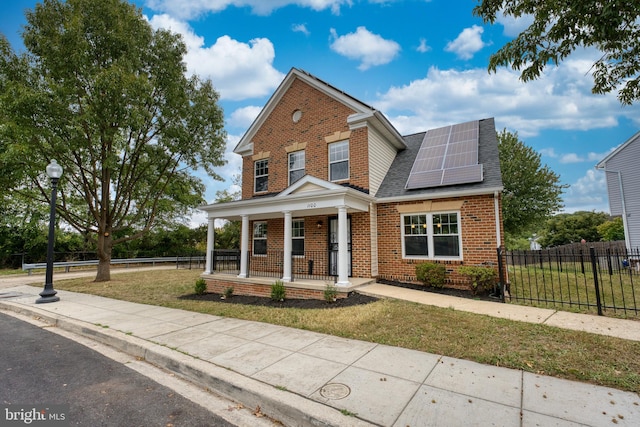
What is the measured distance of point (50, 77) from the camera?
11.5m

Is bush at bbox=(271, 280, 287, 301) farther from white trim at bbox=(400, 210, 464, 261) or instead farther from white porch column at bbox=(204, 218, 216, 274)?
white trim at bbox=(400, 210, 464, 261)

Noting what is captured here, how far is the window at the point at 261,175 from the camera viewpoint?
44.7 ft

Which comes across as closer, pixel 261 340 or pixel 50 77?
pixel 261 340

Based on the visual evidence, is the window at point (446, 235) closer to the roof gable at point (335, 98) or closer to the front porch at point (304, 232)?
the front porch at point (304, 232)

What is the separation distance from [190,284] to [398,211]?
9388 mm

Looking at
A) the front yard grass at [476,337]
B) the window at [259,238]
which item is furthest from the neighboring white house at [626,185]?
the window at [259,238]

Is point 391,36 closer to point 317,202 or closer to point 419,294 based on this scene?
point 317,202

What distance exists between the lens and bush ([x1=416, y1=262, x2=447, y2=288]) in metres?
9.06

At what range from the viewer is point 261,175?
13820 mm

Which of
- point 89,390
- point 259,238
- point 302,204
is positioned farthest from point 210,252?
point 89,390

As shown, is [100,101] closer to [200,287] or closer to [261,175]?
[261,175]

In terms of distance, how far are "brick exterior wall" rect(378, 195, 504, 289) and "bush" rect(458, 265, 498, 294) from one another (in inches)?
23.4

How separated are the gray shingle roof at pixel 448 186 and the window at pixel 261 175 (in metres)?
5.37

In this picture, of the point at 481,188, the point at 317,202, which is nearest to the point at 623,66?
the point at 481,188
